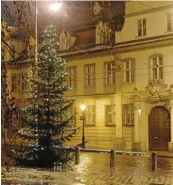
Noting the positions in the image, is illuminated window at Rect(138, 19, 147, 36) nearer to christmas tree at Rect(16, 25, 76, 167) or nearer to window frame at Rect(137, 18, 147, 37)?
window frame at Rect(137, 18, 147, 37)

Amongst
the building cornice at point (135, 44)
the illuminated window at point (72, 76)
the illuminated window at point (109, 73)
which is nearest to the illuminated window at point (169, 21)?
the building cornice at point (135, 44)

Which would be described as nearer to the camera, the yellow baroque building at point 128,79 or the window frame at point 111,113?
the yellow baroque building at point 128,79

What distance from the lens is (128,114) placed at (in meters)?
28.3

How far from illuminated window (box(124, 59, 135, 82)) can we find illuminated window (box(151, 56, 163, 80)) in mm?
1493

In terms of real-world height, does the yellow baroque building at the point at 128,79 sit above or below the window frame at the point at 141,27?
below

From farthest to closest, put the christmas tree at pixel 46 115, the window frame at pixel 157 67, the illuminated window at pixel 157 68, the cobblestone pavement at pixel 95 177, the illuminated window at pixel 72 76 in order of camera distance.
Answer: the illuminated window at pixel 72 76 → the illuminated window at pixel 157 68 → the window frame at pixel 157 67 → the christmas tree at pixel 46 115 → the cobblestone pavement at pixel 95 177

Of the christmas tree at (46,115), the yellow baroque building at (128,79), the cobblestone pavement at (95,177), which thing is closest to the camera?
the cobblestone pavement at (95,177)

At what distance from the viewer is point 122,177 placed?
42.4ft

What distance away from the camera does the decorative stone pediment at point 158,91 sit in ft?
85.6

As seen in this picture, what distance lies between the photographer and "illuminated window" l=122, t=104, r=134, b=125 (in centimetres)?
2806

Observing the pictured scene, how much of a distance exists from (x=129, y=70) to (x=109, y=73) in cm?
171

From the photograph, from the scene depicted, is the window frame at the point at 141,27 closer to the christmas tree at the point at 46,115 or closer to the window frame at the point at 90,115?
the window frame at the point at 90,115

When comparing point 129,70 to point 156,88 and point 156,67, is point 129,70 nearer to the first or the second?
point 156,67

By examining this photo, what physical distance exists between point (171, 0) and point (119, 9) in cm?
472
